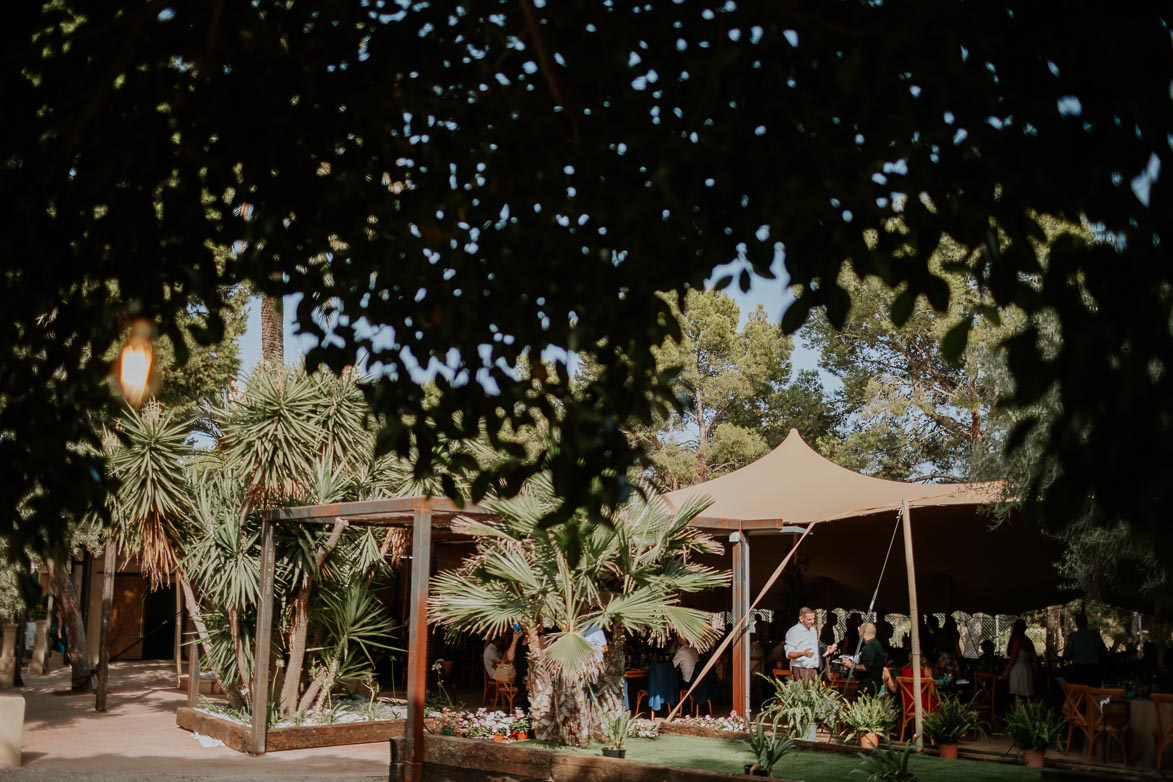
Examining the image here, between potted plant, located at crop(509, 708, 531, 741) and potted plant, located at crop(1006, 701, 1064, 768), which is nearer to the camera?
potted plant, located at crop(1006, 701, 1064, 768)

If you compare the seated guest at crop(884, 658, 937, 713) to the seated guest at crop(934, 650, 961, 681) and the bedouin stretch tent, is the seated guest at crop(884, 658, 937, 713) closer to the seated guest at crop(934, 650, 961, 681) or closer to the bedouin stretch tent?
the seated guest at crop(934, 650, 961, 681)

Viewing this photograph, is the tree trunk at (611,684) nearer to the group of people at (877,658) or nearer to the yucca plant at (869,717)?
the group of people at (877,658)

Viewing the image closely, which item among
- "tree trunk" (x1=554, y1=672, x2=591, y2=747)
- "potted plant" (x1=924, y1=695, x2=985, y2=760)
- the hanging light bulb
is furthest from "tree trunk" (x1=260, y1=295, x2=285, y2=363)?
"potted plant" (x1=924, y1=695, x2=985, y2=760)

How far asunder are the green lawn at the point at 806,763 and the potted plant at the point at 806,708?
0.37 metres

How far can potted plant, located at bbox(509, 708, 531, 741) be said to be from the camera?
11172mm

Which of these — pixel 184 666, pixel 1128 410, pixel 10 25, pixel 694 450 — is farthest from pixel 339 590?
pixel 694 450

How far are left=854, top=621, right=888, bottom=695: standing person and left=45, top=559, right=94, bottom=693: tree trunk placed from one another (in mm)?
12995

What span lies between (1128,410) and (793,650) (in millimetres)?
10281

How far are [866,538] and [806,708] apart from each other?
5.93 metres

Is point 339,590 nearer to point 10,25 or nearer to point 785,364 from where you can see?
point 10,25

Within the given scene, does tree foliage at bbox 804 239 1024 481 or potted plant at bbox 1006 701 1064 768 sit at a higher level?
tree foliage at bbox 804 239 1024 481

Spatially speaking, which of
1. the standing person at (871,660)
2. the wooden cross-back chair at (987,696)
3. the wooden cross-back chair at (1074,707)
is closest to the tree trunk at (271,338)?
the standing person at (871,660)

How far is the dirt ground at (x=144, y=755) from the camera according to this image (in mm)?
10906

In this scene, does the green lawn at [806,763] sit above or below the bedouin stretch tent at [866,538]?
below
